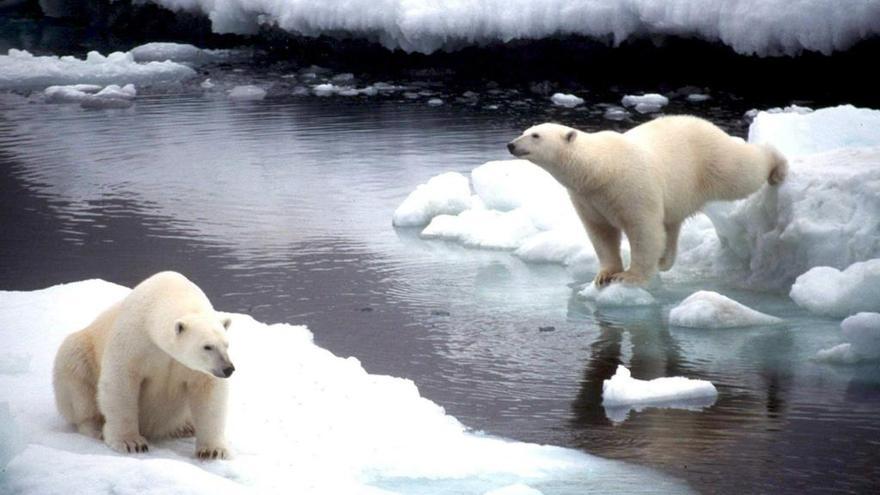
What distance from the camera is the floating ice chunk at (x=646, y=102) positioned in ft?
45.1

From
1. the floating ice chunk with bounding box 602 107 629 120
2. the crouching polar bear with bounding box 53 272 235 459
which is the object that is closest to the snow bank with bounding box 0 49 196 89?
the floating ice chunk with bounding box 602 107 629 120

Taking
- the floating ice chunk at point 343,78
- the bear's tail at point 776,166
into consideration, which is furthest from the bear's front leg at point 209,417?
the floating ice chunk at point 343,78

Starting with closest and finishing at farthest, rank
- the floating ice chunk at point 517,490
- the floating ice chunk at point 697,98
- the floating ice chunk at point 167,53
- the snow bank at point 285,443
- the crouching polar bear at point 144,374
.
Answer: the snow bank at point 285,443 < the floating ice chunk at point 517,490 < the crouching polar bear at point 144,374 < the floating ice chunk at point 697,98 < the floating ice chunk at point 167,53

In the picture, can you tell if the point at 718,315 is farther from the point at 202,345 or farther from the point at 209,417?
the point at 202,345

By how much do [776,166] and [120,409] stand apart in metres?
4.11

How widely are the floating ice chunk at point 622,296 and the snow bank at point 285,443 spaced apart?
177 centimetres

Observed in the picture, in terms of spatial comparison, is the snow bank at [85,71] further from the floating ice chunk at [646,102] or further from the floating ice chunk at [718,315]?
the floating ice chunk at [718,315]

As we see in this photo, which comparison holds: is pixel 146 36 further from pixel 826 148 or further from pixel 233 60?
pixel 826 148

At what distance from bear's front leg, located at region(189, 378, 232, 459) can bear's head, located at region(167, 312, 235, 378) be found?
0.60ft

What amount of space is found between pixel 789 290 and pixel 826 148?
1.43m

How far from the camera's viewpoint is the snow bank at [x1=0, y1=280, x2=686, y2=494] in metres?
3.62

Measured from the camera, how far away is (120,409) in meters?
4.09

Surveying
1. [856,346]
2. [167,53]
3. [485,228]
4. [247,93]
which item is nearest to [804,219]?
[856,346]

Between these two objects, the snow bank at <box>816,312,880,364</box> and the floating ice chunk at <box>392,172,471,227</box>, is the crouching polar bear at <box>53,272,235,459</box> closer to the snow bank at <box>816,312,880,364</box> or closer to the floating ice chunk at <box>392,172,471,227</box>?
the snow bank at <box>816,312,880,364</box>
